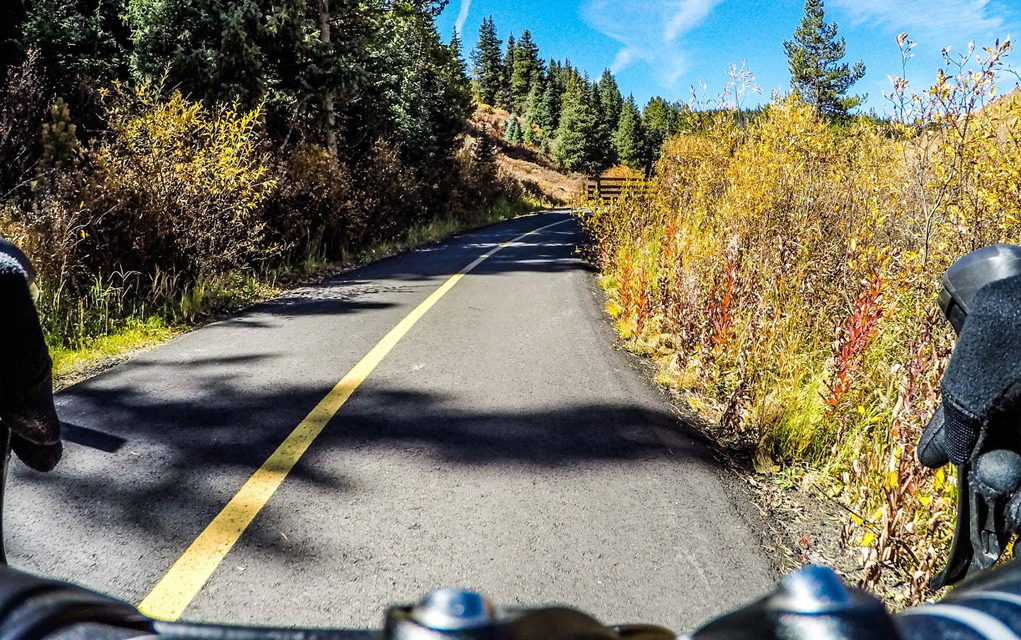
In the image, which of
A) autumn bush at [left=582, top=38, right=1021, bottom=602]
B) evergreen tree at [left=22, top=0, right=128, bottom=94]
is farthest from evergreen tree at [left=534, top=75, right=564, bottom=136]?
autumn bush at [left=582, top=38, right=1021, bottom=602]

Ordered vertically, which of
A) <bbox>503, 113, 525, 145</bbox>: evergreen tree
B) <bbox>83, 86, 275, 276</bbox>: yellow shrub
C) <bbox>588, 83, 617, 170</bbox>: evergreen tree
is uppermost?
<bbox>503, 113, 525, 145</bbox>: evergreen tree

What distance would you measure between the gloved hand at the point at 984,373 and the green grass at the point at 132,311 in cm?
583

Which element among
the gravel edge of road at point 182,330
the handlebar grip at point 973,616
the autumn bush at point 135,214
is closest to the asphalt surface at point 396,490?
the gravel edge of road at point 182,330

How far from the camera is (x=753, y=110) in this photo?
28.3 feet

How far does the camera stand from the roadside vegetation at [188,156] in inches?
278

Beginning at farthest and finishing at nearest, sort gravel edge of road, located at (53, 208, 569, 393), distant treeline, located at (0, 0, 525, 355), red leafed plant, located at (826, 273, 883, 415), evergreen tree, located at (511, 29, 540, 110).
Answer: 1. evergreen tree, located at (511, 29, 540, 110)
2. distant treeline, located at (0, 0, 525, 355)
3. gravel edge of road, located at (53, 208, 569, 393)
4. red leafed plant, located at (826, 273, 883, 415)

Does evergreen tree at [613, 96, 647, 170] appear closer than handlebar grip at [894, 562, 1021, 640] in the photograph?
No

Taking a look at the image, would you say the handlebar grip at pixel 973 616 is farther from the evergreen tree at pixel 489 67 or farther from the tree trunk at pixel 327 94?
the evergreen tree at pixel 489 67

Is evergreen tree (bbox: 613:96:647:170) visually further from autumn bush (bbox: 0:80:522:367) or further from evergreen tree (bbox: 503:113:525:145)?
autumn bush (bbox: 0:80:522:367)

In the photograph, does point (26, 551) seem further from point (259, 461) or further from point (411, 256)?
point (411, 256)

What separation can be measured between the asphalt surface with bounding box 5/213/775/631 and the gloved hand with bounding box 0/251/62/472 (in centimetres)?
133

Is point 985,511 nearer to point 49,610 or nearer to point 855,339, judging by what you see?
point 49,610

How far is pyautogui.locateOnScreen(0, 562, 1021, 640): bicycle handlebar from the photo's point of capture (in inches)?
18.3

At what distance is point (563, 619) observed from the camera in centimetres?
55
